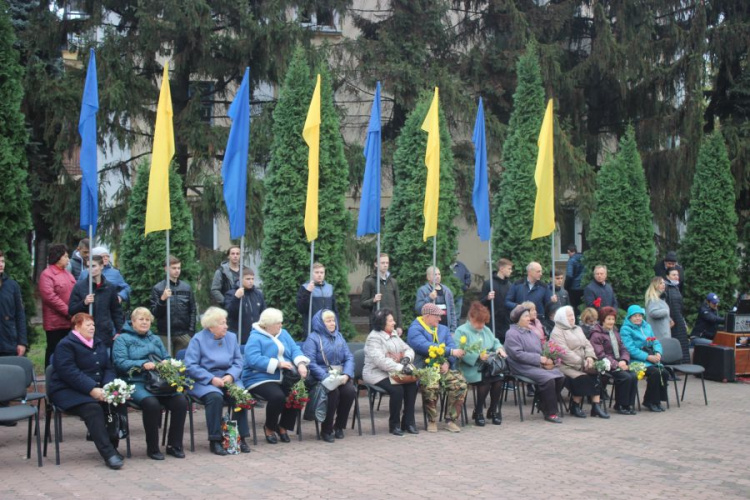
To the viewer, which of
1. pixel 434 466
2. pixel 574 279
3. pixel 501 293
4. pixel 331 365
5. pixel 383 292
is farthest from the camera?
pixel 574 279

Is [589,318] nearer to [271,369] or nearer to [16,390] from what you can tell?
[271,369]

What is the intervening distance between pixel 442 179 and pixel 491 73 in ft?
19.7

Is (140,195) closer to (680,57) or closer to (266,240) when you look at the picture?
(266,240)

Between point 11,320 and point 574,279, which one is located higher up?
point 574,279

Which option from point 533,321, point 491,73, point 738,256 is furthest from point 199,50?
point 738,256

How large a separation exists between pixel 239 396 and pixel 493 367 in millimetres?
3446

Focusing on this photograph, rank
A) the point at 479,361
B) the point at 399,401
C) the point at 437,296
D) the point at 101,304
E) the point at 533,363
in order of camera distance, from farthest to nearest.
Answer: the point at 437,296
the point at 533,363
the point at 479,361
the point at 101,304
the point at 399,401

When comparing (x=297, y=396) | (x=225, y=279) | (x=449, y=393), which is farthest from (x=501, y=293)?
(x=297, y=396)

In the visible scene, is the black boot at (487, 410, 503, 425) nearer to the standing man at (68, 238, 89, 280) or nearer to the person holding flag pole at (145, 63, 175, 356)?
the person holding flag pole at (145, 63, 175, 356)

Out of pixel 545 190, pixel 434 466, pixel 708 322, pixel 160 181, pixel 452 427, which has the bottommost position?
pixel 434 466

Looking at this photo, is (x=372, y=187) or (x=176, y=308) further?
(x=372, y=187)

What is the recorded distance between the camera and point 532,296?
45.5ft

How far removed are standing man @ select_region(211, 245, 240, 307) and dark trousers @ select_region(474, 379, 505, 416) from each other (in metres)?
3.79

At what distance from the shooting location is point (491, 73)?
2180 cm
